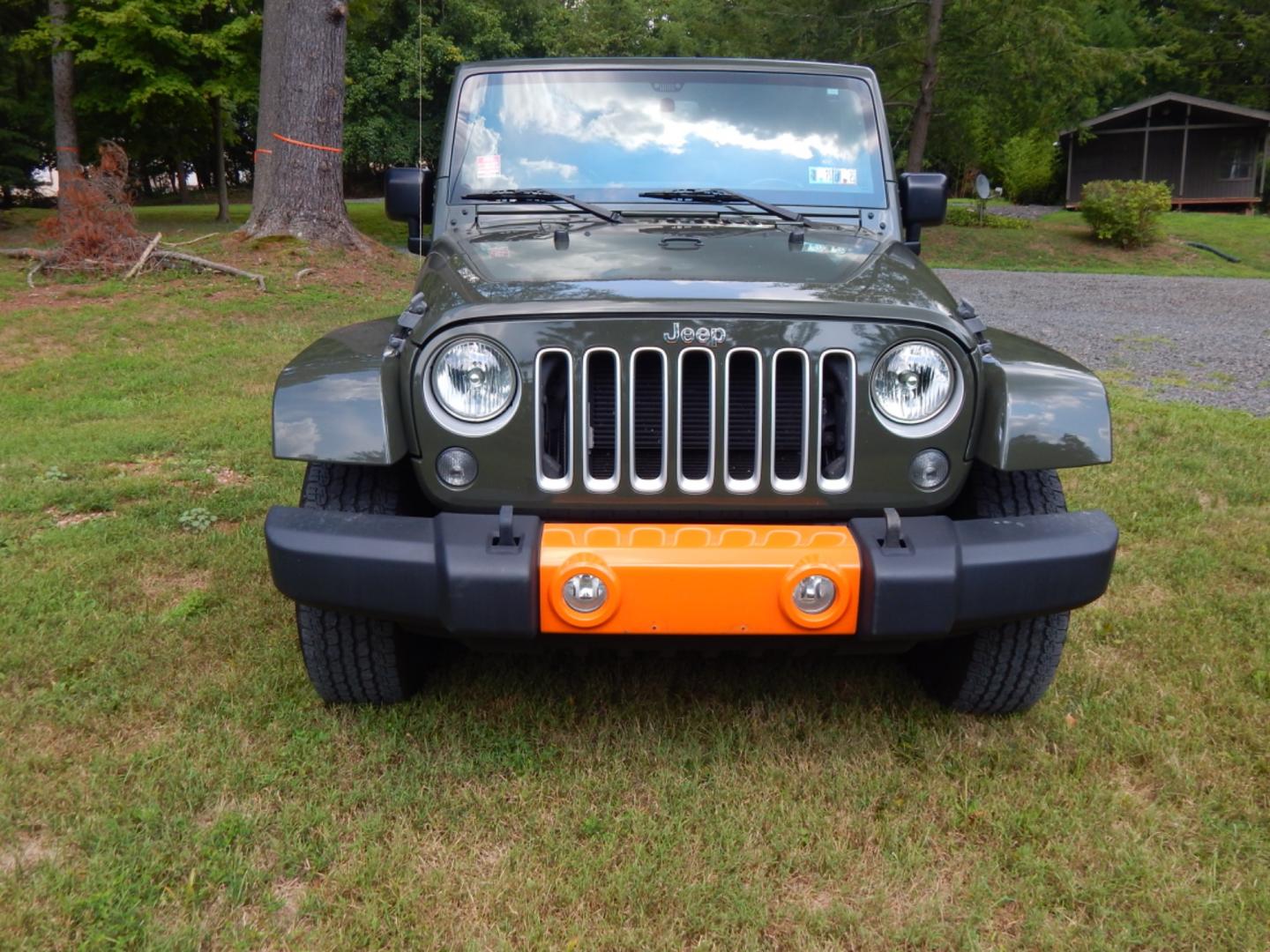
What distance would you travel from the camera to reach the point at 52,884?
87.3 inches

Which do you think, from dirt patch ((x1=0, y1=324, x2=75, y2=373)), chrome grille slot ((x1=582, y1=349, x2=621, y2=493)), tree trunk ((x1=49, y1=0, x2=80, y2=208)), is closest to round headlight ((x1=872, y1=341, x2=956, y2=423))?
chrome grille slot ((x1=582, y1=349, x2=621, y2=493))

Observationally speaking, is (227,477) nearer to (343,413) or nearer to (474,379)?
(343,413)

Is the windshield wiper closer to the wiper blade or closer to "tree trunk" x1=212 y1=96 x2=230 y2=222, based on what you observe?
the wiper blade

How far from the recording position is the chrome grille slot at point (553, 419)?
2432 millimetres

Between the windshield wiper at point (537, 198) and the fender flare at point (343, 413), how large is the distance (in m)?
1.07

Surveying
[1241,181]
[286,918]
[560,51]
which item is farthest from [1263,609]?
[1241,181]

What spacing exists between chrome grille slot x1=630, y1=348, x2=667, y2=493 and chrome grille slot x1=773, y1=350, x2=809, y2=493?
0.86 ft

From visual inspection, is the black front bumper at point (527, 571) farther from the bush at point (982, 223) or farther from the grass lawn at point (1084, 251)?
the bush at point (982, 223)

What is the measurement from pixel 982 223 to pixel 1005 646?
Answer: 76.9ft

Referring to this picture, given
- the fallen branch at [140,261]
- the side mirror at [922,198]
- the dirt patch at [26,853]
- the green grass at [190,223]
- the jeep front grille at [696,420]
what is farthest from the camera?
the green grass at [190,223]

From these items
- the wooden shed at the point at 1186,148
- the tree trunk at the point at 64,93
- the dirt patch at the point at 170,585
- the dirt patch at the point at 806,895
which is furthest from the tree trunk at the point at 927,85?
the dirt patch at the point at 806,895

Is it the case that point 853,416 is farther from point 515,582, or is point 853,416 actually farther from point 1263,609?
point 1263,609

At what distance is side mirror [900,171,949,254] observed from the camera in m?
3.67

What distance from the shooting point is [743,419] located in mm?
2549
